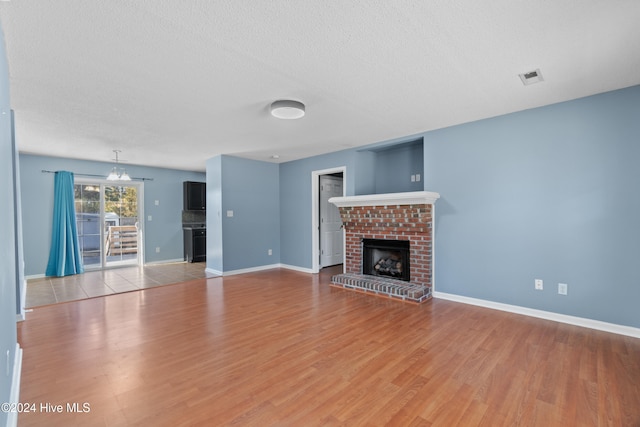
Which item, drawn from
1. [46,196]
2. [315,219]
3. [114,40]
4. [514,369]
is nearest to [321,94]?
[114,40]

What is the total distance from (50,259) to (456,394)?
7264 mm

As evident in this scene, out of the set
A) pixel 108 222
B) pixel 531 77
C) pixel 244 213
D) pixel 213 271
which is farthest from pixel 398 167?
pixel 108 222

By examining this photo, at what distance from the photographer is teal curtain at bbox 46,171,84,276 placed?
570 centimetres

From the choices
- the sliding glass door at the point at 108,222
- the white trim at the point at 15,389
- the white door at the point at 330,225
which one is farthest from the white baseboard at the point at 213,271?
the white trim at the point at 15,389

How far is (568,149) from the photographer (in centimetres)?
315

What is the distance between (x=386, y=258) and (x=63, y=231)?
6.20 m

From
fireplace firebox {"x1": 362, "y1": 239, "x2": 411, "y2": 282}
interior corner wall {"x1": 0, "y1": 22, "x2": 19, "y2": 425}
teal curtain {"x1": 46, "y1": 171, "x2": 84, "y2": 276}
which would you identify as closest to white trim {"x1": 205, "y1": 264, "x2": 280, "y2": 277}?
fireplace firebox {"x1": 362, "y1": 239, "x2": 411, "y2": 282}

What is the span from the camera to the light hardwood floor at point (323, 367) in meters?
1.76

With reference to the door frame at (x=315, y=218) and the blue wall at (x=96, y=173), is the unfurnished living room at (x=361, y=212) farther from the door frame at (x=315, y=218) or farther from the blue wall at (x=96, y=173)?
the door frame at (x=315, y=218)

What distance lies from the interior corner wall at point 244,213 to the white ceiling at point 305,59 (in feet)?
6.67

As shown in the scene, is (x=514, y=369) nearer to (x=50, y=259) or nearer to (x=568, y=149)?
(x=568, y=149)

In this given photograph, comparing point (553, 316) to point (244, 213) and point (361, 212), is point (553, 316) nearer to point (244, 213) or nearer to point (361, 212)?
point (361, 212)

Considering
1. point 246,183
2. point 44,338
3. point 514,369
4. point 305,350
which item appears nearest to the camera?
point 514,369

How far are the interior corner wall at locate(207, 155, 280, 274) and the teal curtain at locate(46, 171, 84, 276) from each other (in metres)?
2.63
